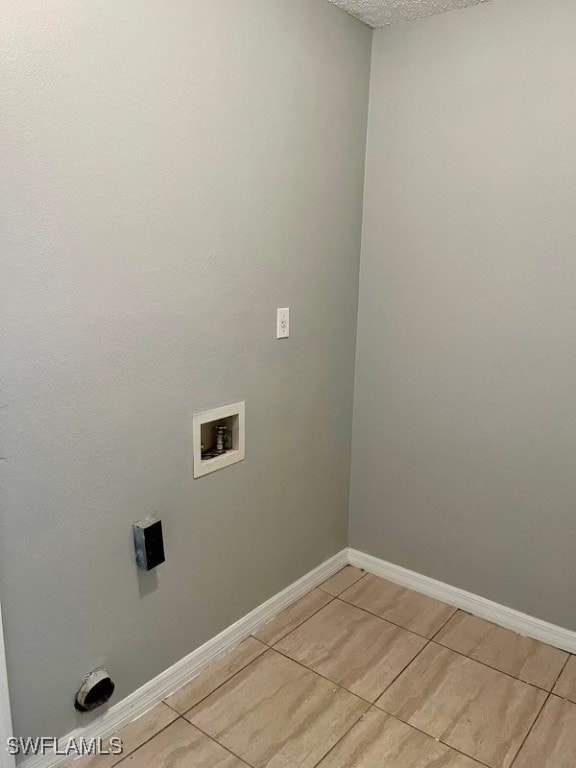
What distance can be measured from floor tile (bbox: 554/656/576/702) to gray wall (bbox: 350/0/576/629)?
0.17 m

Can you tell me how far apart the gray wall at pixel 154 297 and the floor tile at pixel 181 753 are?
175 mm

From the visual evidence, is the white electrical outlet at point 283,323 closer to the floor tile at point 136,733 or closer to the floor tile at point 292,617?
the floor tile at point 292,617

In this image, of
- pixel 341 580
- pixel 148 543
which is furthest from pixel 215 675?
pixel 341 580

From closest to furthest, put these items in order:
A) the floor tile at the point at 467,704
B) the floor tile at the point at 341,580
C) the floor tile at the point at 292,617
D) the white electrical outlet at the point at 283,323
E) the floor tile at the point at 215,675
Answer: the floor tile at the point at 467,704 → the floor tile at the point at 215,675 → the white electrical outlet at the point at 283,323 → the floor tile at the point at 292,617 → the floor tile at the point at 341,580

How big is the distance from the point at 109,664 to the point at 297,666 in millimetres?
663

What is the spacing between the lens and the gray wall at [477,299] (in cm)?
193

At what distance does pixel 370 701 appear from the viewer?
1841 millimetres

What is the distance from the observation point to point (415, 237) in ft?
7.34

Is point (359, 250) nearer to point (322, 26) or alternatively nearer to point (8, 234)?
point (322, 26)

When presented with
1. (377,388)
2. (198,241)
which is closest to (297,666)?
(377,388)

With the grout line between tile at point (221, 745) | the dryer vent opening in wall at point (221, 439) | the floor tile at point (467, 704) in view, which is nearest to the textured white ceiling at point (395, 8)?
the dryer vent opening in wall at point (221, 439)

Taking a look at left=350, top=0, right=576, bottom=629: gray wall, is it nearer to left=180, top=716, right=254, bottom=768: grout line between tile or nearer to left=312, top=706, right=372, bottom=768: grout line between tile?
left=312, top=706, right=372, bottom=768: grout line between tile

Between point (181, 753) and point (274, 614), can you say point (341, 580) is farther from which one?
point (181, 753)

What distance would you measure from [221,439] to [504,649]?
1292 millimetres
